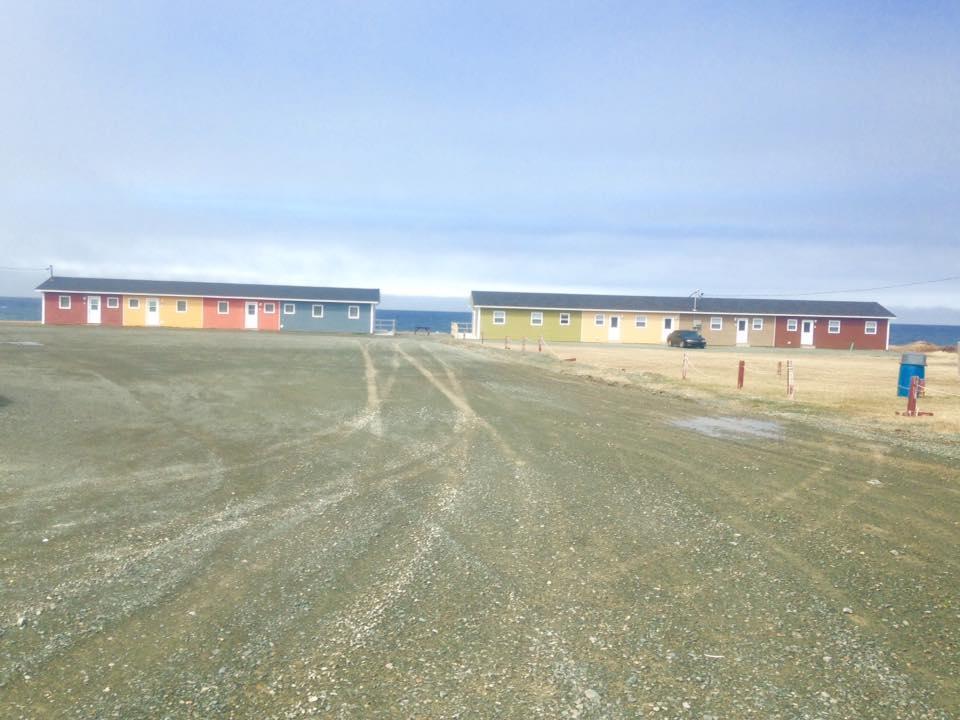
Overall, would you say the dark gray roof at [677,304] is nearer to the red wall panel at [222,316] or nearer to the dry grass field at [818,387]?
the red wall panel at [222,316]

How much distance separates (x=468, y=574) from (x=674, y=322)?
56.7 metres

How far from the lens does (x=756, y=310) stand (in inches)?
2382

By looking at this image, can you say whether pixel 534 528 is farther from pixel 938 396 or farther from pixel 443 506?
pixel 938 396

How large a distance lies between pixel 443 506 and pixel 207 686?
3.77 meters

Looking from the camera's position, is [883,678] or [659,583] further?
[659,583]

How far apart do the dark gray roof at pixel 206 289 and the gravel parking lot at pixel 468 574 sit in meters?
49.0

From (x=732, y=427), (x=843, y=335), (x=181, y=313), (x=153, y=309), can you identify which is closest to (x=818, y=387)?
(x=732, y=427)

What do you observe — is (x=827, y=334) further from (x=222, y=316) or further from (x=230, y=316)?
(x=222, y=316)

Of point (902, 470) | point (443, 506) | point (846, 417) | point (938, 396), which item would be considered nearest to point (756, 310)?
point (938, 396)

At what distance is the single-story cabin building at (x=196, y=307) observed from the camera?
58.0 m

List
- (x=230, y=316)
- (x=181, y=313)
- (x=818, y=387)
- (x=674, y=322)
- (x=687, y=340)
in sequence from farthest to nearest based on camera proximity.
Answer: (x=674, y=322), (x=230, y=316), (x=181, y=313), (x=687, y=340), (x=818, y=387)

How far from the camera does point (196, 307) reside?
193 feet

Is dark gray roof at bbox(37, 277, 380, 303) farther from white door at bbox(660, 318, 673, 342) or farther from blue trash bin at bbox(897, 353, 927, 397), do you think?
blue trash bin at bbox(897, 353, 927, 397)

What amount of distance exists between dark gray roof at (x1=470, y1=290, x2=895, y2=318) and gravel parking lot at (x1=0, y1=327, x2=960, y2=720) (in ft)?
157
